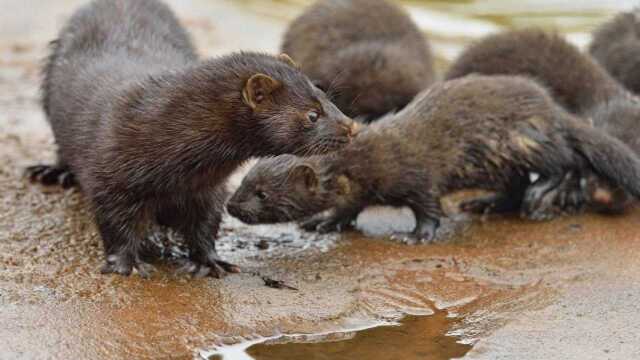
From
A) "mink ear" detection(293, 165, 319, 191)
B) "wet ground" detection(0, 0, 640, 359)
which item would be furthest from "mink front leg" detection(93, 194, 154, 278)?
"mink ear" detection(293, 165, 319, 191)

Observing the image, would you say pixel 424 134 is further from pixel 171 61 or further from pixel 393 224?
pixel 171 61

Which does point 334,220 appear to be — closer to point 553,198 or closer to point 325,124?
point 553,198

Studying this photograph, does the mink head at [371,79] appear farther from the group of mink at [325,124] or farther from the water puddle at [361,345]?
the water puddle at [361,345]

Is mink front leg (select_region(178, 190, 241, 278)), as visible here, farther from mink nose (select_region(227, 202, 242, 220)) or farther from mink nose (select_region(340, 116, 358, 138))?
mink nose (select_region(340, 116, 358, 138))

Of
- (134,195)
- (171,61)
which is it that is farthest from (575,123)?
(134,195)

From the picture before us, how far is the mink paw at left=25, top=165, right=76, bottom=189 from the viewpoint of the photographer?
8492 mm

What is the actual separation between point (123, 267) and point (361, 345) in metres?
1.53

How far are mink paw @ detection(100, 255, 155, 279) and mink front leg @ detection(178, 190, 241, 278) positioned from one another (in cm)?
26

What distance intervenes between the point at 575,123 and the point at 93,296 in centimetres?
391

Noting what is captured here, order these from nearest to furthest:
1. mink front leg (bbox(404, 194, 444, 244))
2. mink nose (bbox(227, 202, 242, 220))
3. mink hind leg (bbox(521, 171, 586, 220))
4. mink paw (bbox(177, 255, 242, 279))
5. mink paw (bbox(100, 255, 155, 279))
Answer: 1. mink paw (bbox(100, 255, 155, 279))
2. mink paw (bbox(177, 255, 242, 279))
3. mink nose (bbox(227, 202, 242, 220))
4. mink front leg (bbox(404, 194, 444, 244))
5. mink hind leg (bbox(521, 171, 586, 220))

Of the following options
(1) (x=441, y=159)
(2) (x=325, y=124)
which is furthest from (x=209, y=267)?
(1) (x=441, y=159)

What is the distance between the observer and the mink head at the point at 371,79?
32.2ft

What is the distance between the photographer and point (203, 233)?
→ 6.93 meters

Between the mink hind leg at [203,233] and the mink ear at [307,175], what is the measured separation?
36.5 inches
